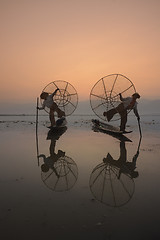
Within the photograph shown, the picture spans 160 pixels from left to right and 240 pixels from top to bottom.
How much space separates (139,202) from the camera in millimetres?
3674

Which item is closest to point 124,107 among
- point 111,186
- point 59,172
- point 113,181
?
point 59,172

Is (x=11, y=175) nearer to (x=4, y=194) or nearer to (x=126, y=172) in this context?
(x=4, y=194)

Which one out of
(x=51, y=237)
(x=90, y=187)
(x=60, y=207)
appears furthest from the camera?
(x=90, y=187)

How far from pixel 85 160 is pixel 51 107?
10.6 meters

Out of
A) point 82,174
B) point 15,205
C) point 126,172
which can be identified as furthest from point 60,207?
point 126,172

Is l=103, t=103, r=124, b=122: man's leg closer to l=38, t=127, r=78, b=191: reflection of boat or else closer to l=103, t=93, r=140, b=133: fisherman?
l=103, t=93, r=140, b=133: fisherman

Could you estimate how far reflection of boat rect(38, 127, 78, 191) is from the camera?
462cm

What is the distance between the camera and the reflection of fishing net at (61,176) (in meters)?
4.54

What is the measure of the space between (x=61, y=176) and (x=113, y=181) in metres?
1.47

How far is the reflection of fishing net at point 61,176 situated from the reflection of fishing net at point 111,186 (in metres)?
0.56

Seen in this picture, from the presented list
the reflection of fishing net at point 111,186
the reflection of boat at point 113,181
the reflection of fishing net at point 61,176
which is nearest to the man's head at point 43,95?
the reflection of fishing net at point 61,176

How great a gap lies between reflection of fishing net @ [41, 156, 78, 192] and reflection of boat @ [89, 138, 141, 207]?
1.83ft

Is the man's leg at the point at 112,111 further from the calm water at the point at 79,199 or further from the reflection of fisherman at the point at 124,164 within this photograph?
the calm water at the point at 79,199

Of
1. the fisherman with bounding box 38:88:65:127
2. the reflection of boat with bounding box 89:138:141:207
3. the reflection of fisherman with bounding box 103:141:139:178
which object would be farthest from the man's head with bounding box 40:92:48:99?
the reflection of boat with bounding box 89:138:141:207
